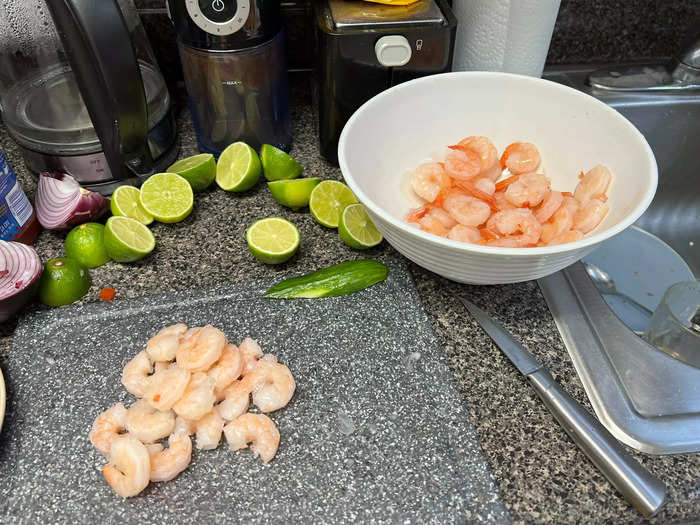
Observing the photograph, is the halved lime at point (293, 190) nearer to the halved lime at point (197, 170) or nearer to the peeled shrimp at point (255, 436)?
the halved lime at point (197, 170)

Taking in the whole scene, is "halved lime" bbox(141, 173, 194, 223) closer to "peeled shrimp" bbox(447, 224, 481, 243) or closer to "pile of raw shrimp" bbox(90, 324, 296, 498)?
"pile of raw shrimp" bbox(90, 324, 296, 498)

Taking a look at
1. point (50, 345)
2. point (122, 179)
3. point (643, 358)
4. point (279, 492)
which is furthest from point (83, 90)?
point (643, 358)

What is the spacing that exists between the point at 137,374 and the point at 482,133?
2.36 feet

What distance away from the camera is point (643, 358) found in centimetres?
78

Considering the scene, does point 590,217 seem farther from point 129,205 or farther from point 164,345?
point 129,205

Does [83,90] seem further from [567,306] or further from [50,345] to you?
[567,306]

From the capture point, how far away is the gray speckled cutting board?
66cm

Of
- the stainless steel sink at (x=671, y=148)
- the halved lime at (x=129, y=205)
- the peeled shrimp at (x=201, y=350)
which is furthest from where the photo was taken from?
the stainless steel sink at (x=671, y=148)

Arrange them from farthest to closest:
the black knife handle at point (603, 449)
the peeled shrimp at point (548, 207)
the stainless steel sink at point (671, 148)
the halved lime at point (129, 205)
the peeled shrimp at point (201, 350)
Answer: the stainless steel sink at point (671, 148), the halved lime at point (129, 205), the peeled shrimp at point (548, 207), the peeled shrimp at point (201, 350), the black knife handle at point (603, 449)

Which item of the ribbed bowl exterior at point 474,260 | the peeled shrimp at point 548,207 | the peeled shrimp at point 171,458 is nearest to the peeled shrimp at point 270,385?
A: the peeled shrimp at point 171,458

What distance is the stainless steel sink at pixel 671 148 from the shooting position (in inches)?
47.5

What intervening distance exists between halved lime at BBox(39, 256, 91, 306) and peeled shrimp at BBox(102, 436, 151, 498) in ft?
1.01

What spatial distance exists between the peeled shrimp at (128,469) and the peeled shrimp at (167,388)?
0.20 feet

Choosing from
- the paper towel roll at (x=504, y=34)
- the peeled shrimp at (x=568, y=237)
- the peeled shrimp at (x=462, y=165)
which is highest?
the paper towel roll at (x=504, y=34)
